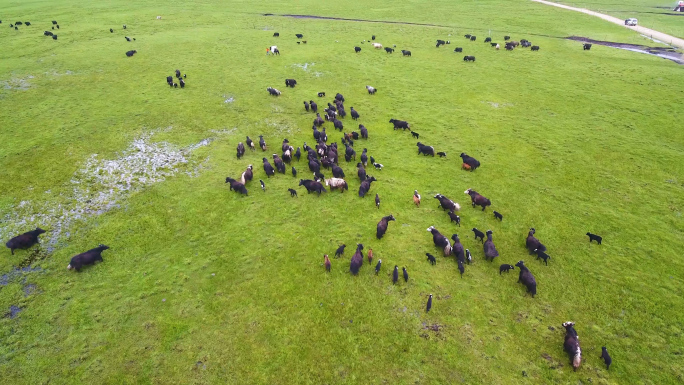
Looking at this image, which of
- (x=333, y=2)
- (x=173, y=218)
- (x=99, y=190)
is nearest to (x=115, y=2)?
(x=333, y=2)

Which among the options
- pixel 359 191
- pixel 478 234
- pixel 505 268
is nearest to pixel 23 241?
pixel 359 191

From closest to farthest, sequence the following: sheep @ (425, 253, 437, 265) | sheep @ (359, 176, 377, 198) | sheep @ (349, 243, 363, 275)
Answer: sheep @ (349, 243, 363, 275) → sheep @ (425, 253, 437, 265) → sheep @ (359, 176, 377, 198)

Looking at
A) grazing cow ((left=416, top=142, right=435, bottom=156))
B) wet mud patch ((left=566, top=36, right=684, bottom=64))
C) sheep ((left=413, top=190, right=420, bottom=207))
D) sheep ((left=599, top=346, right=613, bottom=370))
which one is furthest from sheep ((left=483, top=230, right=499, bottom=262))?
wet mud patch ((left=566, top=36, right=684, bottom=64))

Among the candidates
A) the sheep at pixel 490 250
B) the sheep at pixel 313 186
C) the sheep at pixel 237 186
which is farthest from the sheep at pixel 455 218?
the sheep at pixel 237 186

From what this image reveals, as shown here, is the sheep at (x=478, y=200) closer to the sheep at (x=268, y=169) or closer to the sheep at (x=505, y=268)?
the sheep at (x=505, y=268)

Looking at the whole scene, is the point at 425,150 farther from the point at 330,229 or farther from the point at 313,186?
the point at 330,229

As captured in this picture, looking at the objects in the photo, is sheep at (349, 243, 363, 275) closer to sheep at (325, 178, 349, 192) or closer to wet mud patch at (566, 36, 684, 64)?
sheep at (325, 178, 349, 192)
